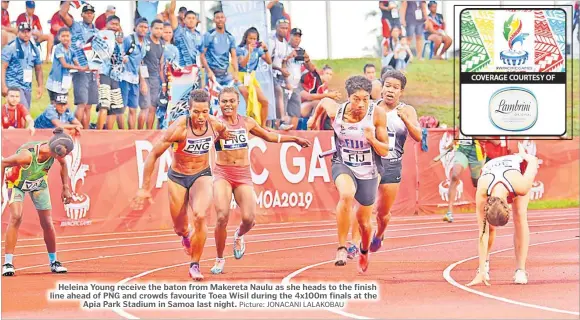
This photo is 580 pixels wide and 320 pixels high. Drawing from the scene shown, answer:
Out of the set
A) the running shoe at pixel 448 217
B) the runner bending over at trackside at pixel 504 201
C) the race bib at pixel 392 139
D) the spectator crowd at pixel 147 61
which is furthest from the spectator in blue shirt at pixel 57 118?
the runner bending over at trackside at pixel 504 201

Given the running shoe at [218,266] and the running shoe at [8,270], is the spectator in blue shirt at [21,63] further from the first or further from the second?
the running shoe at [218,266]

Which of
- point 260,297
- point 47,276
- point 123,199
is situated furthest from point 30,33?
point 260,297

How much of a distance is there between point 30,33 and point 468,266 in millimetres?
5230

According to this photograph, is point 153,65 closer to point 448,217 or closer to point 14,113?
point 14,113

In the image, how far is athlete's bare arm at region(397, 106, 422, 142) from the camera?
10.7 meters

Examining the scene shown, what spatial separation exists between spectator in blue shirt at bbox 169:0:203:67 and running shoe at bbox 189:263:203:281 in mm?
2360

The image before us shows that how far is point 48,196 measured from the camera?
37.2ft

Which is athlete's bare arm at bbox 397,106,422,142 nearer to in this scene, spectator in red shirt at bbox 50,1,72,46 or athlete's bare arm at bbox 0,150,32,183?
athlete's bare arm at bbox 0,150,32,183

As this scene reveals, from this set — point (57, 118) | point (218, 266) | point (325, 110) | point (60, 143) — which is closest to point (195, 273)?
point (218, 266)

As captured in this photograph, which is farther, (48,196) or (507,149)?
(48,196)

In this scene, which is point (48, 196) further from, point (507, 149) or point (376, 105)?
point (507, 149)

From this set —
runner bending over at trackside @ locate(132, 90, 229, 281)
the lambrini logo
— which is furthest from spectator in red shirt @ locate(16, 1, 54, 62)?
the lambrini logo

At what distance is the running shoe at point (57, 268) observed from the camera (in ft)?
35.7

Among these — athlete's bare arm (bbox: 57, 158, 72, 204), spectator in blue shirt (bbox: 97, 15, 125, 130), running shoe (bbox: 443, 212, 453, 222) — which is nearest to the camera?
athlete's bare arm (bbox: 57, 158, 72, 204)
